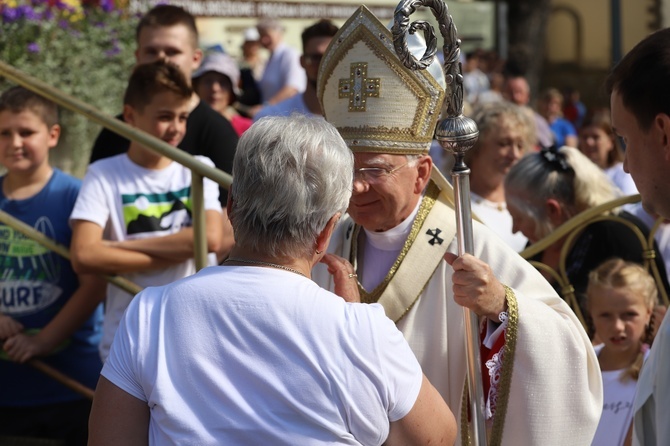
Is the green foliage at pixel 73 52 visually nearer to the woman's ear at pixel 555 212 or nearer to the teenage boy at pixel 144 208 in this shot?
the teenage boy at pixel 144 208

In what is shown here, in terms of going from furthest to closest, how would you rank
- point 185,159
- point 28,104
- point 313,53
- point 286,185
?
point 313,53, point 28,104, point 185,159, point 286,185

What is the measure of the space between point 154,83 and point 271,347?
2.43m

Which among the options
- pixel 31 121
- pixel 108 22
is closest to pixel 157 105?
pixel 31 121

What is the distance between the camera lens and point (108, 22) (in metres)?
9.09

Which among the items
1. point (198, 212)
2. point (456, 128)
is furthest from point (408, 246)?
point (198, 212)

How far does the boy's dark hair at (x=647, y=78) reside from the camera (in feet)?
7.18

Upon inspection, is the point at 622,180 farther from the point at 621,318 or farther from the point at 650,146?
the point at 650,146

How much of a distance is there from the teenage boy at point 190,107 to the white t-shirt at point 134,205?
248 millimetres

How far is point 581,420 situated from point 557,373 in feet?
0.57

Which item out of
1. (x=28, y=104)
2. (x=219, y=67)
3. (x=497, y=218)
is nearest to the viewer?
(x=28, y=104)

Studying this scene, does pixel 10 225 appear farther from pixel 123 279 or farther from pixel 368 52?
pixel 368 52

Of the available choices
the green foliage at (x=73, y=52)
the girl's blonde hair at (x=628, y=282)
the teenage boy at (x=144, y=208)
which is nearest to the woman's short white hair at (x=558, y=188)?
the girl's blonde hair at (x=628, y=282)

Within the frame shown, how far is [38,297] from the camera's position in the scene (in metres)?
4.50

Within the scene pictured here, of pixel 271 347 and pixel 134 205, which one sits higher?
pixel 271 347
